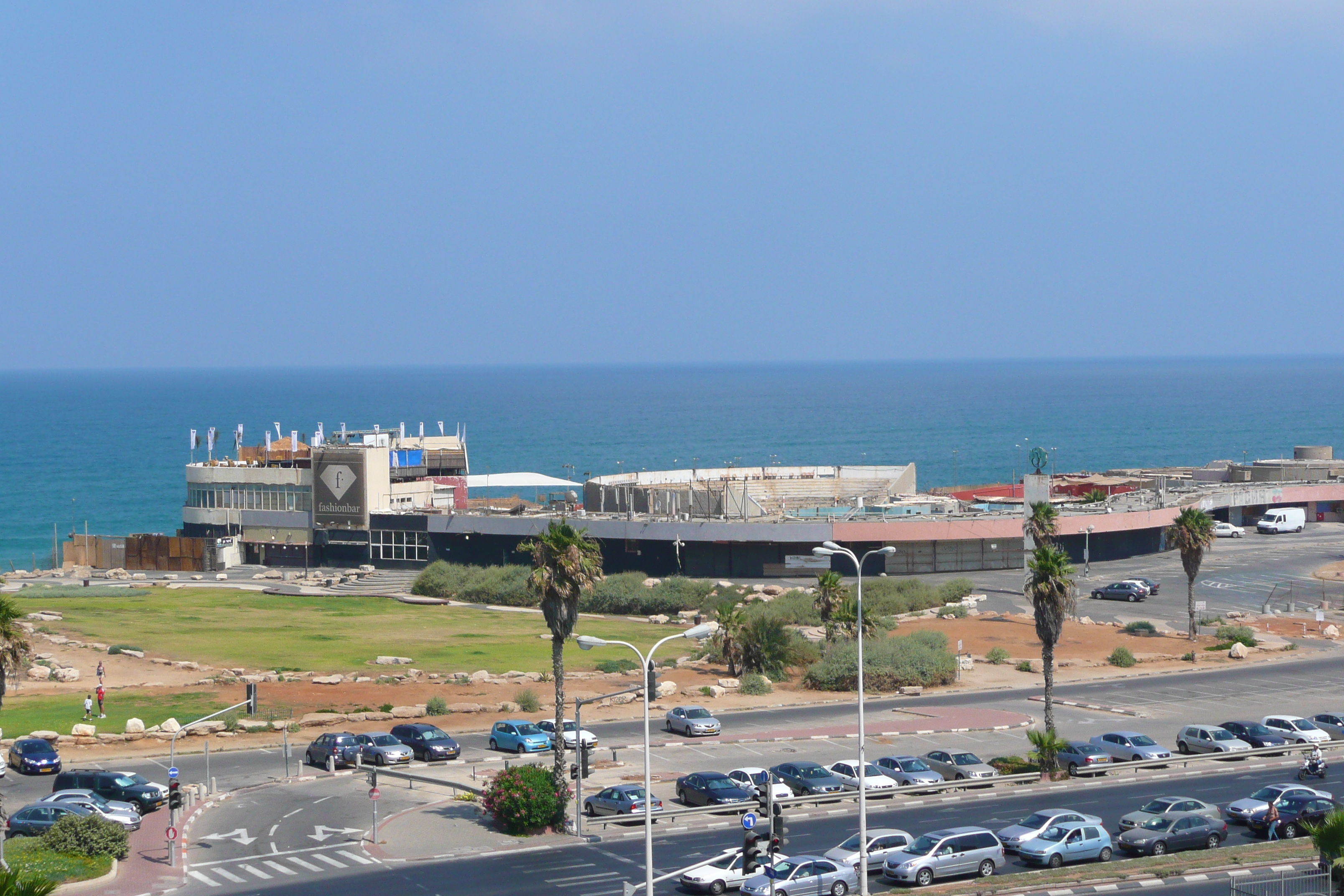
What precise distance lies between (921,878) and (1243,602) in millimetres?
61458

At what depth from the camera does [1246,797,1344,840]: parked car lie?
40000 mm

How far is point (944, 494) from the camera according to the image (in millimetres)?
139125

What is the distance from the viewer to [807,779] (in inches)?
1813

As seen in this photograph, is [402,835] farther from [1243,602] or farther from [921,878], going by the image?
[1243,602]

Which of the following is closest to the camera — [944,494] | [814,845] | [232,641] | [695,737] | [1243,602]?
[814,845]

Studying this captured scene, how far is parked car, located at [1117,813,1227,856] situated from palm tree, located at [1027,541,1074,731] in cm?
1021

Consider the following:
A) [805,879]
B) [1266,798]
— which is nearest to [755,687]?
[1266,798]

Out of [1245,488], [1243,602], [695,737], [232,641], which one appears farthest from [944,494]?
[695,737]

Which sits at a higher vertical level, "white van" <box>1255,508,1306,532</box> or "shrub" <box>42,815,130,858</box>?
"white van" <box>1255,508,1306,532</box>

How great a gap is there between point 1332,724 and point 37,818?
146 ft

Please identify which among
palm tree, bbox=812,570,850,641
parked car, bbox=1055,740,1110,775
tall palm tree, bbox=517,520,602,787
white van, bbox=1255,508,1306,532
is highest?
tall palm tree, bbox=517,520,602,787

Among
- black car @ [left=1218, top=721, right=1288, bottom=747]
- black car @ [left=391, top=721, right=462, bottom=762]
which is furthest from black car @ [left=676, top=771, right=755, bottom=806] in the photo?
black car @ [left=1218, top=721, right=1288, bottom=747]

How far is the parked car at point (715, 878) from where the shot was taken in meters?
35.2

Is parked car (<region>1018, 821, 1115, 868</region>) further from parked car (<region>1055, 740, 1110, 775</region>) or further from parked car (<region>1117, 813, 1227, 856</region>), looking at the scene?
parked car (<region>1055, 740, 1110, 775</region>)
